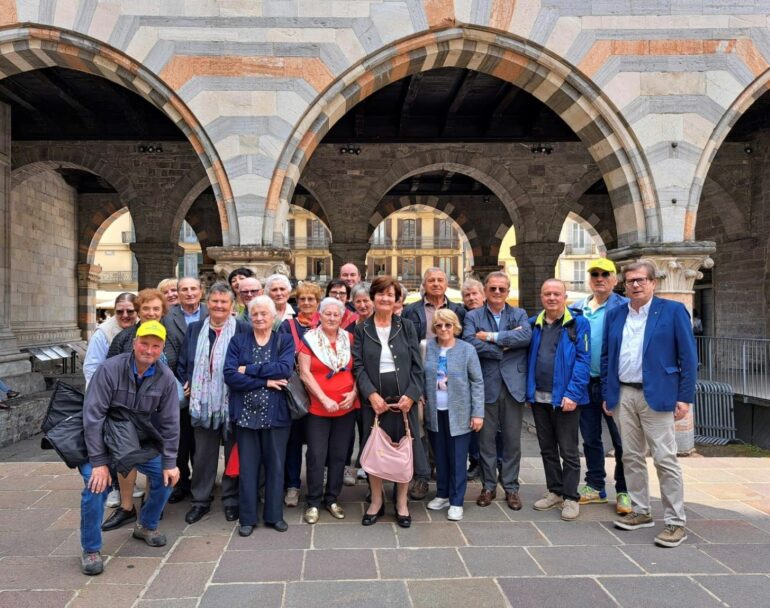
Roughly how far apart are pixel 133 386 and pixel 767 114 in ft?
37.9

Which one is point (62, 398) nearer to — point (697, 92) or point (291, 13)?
point (291, 13)

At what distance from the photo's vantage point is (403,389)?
3.67 meters

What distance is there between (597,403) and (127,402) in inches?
125

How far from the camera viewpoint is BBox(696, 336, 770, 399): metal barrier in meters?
8.85

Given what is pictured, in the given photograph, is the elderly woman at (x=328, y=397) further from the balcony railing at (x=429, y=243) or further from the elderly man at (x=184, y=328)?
the balcony railing at (x=429, y=243)

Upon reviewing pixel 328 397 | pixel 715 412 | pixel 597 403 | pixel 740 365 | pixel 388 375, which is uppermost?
pixel 388 375

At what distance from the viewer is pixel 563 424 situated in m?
3.89

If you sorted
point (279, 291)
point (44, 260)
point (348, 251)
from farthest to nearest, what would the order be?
1. point (44, 260)
2. point (348, 251)
3. point (279, 291)

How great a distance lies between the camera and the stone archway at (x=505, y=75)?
18.9ft

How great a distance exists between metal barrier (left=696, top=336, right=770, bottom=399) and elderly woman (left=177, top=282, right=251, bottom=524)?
8.12 metres

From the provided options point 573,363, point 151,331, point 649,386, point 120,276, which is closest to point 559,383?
point 573,363

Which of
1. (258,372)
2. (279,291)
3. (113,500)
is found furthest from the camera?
(279,291)

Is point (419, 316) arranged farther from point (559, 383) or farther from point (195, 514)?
point (195, 514)

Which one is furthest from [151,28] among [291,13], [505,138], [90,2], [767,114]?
[767,114]
